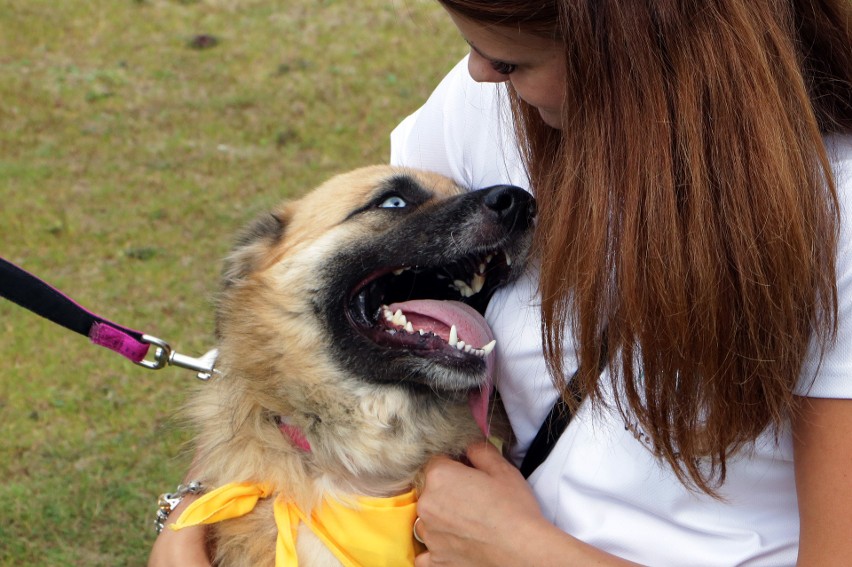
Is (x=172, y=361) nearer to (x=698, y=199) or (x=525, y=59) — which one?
(x=525, y=59)

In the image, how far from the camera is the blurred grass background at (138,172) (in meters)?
3.57

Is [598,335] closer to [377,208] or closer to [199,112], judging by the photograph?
[377,208]

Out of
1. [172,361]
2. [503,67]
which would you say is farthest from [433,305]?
[172,361]

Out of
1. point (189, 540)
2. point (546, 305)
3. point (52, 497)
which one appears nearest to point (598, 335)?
point (546, 305)

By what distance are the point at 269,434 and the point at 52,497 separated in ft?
5.58

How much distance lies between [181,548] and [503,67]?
4.53 feet

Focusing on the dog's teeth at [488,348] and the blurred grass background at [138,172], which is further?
the blurred grass background at [138,172]

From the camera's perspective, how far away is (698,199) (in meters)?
1.45

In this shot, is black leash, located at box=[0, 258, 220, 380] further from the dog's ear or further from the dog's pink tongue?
the dog's pink tongue

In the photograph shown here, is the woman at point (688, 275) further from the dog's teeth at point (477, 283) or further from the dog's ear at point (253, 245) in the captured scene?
the dog's ear at point (253, 245)

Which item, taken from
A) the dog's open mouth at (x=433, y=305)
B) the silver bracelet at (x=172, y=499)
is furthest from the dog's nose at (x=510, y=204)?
the silver bracelet at (x=172, y=499)

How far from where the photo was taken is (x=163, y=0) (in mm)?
8070

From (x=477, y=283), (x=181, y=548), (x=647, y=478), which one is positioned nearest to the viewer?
(x=647, y=478)

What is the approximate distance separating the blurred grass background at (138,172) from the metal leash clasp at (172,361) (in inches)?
11.8
